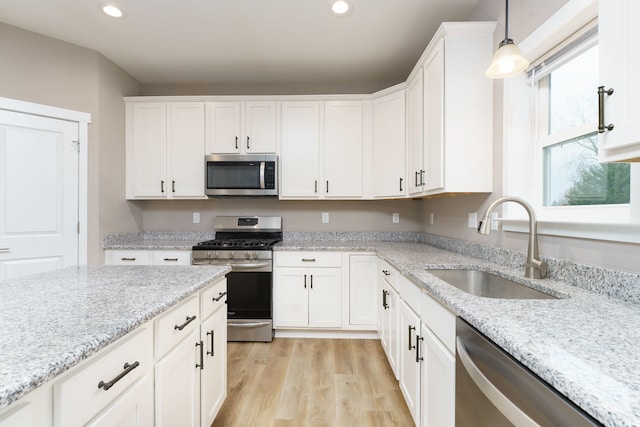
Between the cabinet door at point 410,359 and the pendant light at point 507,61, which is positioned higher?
the pendant light at point 507,61

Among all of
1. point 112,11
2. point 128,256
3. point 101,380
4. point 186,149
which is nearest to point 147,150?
point 186,149

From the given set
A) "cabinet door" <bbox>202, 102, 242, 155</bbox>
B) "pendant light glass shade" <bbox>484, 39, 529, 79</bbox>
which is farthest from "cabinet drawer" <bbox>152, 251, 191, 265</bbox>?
"pendant light glass shade" <bbox>484, 39, 529, 79</bbox>

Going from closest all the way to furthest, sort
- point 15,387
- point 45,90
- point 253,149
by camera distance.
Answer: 1. point 15,387
2. point 45,90
3. point 253,149

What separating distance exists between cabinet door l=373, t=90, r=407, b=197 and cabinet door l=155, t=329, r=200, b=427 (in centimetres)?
212

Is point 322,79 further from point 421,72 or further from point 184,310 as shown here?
point 184,310

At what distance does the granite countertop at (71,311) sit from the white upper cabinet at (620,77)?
55.8 inches

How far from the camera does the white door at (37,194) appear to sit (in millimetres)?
2363

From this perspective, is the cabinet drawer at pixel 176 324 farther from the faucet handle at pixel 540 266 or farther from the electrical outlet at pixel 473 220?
the electrical outlet at pixel 473 220

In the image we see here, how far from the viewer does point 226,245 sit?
2799mm

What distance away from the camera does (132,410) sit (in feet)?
2.95

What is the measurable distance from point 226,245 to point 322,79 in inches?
81.4

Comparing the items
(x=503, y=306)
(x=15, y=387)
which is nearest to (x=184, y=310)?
(x=15, y=387)

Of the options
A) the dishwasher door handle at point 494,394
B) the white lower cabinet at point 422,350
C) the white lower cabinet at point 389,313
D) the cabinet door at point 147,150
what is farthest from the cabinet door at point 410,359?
the cabinet door at point 147,150

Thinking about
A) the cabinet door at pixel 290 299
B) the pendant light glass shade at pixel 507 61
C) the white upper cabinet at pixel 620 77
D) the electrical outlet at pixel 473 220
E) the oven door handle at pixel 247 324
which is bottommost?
the oven door handle at pixel 247 324
